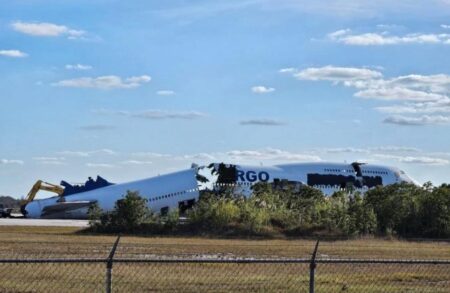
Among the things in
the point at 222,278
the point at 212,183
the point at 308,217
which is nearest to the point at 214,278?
the point at 222,278

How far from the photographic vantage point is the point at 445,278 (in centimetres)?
1784

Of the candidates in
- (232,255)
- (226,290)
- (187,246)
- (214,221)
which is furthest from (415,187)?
(226,290)

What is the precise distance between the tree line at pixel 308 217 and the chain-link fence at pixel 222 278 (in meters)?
20.7

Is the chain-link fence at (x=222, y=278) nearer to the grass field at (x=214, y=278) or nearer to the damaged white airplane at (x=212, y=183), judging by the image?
the grass field at (x=214, y=278)

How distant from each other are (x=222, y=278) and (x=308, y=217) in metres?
26.5

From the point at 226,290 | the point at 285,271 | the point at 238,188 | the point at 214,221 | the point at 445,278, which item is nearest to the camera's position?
the point at 226,290

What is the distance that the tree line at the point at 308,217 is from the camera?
41.6m

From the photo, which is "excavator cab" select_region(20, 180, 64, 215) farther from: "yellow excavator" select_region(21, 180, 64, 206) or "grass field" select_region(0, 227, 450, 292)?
"grass field" select_region(0, 227, 450, 292)

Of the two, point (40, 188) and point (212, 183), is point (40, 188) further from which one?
point (212, 183)

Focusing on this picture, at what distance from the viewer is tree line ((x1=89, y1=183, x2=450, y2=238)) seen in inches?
1636

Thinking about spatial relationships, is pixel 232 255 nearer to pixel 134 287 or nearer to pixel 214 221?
pixel 134 287

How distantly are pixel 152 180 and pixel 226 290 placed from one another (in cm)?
5774

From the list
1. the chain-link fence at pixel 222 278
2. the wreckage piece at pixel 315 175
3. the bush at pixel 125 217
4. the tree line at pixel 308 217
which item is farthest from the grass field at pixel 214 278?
the wreckage piece at pixel 315 175

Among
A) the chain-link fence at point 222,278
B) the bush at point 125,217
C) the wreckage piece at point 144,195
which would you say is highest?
the wreckage piece at point 144,195
